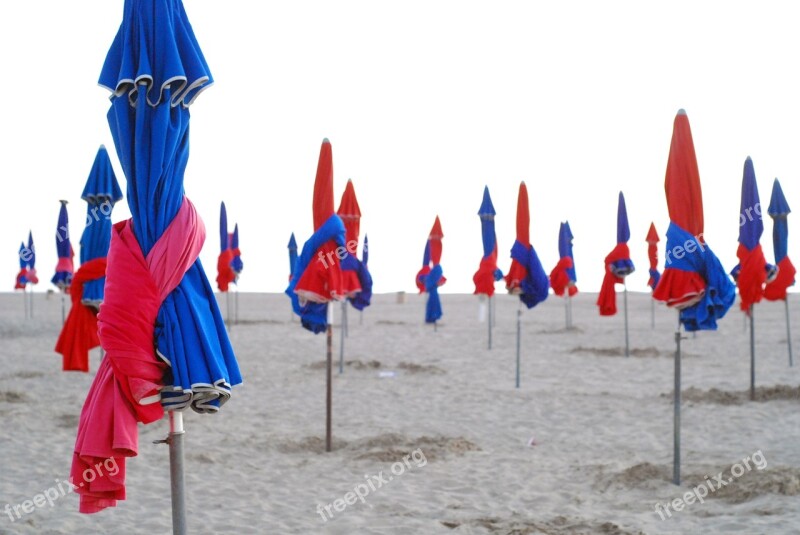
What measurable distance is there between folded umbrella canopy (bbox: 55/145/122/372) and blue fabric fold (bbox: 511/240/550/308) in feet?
25.4

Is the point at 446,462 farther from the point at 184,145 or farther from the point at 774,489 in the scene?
the point at 184,145

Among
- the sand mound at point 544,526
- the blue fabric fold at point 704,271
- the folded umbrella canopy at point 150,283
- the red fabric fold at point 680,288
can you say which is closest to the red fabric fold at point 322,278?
the sand mound at point 544,526

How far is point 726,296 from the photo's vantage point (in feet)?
25.2

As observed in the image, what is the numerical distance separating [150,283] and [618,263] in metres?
15.8

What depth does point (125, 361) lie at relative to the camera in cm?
371

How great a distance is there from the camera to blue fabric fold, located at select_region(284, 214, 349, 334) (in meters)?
9.48

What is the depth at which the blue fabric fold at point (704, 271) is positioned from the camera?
Answer: 765 cm

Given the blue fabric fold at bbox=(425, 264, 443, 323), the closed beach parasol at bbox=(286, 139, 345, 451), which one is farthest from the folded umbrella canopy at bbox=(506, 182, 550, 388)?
the blue fabric fold at bbox=(425, 264, 443, 323)

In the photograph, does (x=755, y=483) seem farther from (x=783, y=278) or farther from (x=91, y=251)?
(x=783, y=278)

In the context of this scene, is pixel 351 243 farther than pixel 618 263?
No

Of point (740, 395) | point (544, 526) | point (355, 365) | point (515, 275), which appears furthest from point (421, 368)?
point (544, 526)

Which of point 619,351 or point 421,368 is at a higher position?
point 619,351

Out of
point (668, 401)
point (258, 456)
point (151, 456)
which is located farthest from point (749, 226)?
point (151, 456)

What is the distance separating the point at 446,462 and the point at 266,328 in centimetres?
2039
